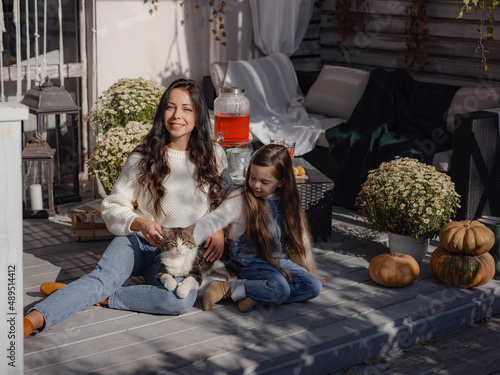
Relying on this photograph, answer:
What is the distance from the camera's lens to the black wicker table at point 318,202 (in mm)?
3529

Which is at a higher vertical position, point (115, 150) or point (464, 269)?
point (115, 150)

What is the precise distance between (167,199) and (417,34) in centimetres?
295

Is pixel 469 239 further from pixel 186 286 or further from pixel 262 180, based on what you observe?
pixel 186 286

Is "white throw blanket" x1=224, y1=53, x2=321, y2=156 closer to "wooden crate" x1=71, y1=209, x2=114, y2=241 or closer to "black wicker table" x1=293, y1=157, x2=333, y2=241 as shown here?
"black wicker table" x1=293, y1=157, x2=333, y2=241

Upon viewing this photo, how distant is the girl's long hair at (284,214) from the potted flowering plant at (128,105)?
1338mm

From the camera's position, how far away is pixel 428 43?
5.06 meters

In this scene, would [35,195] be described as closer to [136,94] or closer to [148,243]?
[136,94]

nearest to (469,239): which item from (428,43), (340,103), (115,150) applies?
(115,150)

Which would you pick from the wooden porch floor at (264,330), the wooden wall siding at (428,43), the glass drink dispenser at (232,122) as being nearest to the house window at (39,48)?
the glass drink dispenser at (232,122)

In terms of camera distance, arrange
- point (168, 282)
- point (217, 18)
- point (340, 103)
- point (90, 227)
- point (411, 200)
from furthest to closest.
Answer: point (217, 18)
point (340, 103)
point (90, 227)
point (411, 200)
point (168, 282)

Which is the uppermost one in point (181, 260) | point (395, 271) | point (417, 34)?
point (417, 34)

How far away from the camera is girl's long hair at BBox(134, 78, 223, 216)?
111 inches

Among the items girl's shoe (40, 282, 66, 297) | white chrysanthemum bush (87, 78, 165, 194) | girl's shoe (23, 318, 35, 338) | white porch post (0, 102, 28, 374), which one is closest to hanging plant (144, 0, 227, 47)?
white chrysanthemum bush (87, 78, 165, 194)

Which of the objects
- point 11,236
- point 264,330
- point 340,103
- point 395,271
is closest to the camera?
point 11,236
